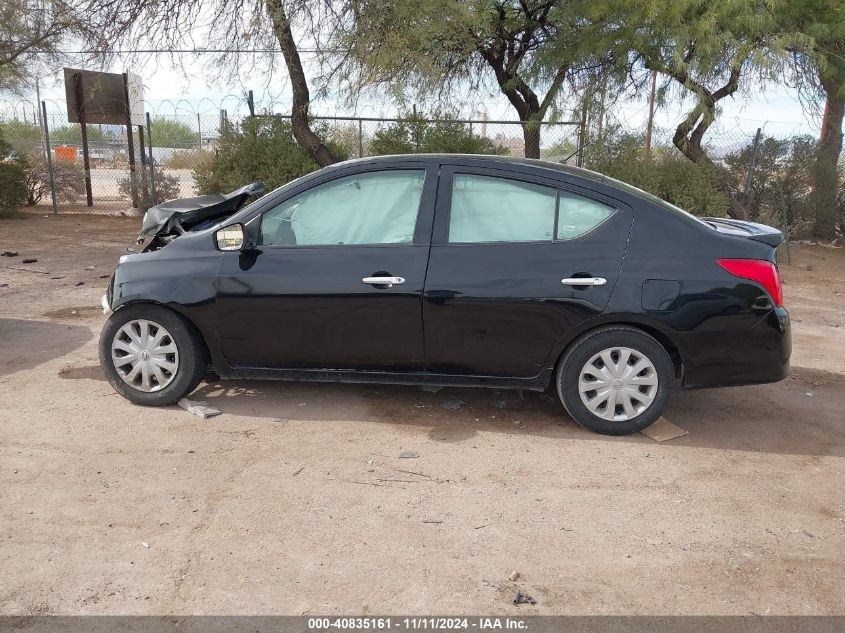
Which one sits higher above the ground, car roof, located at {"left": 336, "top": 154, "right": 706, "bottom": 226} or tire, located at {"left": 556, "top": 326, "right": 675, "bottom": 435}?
car roof, located at {"left": 336, "top": 154, "right": 706, "bottom": 226}

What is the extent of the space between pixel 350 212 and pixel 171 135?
20.5 meters

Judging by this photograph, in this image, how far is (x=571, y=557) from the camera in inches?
136

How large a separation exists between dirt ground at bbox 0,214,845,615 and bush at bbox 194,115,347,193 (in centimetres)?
782

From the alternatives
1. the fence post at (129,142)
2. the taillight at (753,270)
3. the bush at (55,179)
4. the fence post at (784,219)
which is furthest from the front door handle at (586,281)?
the bush at (55,179)

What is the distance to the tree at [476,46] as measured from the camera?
10031 mm

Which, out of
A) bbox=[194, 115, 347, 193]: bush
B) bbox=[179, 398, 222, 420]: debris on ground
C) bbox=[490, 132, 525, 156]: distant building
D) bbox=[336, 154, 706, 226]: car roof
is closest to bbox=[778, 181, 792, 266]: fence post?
bbox=[490, 132, 525, 156]: distant building

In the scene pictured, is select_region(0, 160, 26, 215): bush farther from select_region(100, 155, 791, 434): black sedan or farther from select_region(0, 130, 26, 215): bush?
select_region(100, 155, 791, 434): black sedan

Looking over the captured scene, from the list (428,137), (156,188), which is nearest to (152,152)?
(156,188)

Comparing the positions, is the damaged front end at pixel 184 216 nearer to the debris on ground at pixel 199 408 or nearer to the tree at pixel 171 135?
the debris on ground at pixel 199 408

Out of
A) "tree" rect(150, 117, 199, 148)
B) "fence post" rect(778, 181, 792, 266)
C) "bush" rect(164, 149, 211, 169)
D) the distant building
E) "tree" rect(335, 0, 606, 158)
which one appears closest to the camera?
"tree" rect(335, 0, 606, 158)

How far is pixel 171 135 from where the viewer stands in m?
23.5

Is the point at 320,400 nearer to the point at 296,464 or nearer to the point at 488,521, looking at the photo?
the point at 296,464

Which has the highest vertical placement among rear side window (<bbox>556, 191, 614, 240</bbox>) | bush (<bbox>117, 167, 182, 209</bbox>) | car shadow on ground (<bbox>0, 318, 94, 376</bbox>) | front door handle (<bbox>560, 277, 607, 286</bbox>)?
bush (<bbox>117, 167, 182, 209</bbox>)

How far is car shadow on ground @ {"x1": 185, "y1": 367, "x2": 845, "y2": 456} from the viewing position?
486 cm
